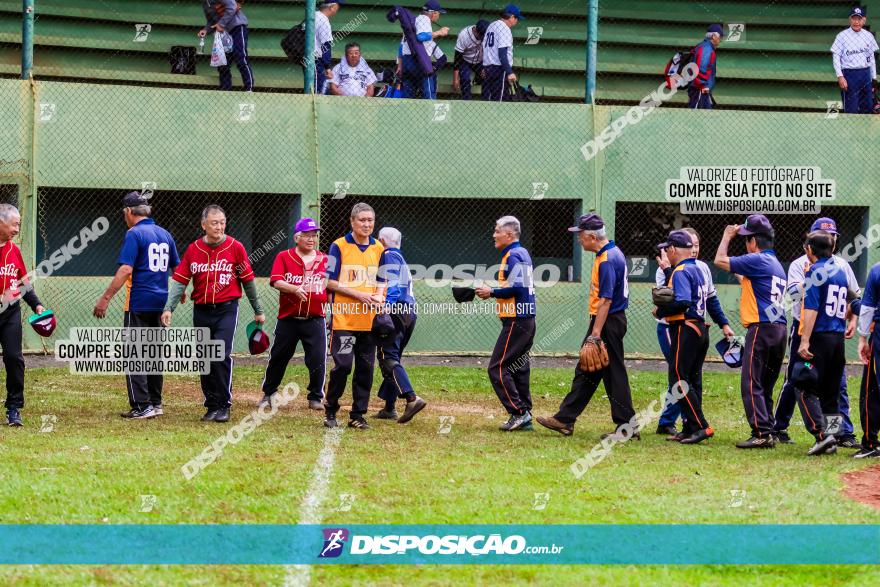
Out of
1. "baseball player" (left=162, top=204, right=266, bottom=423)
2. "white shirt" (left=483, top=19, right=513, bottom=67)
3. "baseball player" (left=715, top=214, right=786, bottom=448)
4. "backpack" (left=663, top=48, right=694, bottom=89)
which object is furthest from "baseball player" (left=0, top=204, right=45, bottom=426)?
"backpack" (left=663, top=48, right=694, bottom=89)

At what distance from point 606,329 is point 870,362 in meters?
2.12

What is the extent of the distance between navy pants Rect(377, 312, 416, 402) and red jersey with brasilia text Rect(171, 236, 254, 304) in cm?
143

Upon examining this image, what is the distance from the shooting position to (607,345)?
995 cm

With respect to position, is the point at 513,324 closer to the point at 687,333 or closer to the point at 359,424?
the point at 687,333

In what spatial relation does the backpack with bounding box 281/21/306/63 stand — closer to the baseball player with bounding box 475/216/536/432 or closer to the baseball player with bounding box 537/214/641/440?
the baseball player with bounding box 475/216/536/432

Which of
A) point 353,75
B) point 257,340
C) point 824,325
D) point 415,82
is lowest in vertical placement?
point 257,340

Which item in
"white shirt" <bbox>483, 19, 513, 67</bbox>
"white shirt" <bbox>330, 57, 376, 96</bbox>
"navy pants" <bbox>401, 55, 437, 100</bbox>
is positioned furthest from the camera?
"white shirt" <bbox>330, 57, 376, 96</bbox>

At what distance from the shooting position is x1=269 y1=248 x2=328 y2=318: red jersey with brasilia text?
10492 mm

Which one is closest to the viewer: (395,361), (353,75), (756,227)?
(756,227)

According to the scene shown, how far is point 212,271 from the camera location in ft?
33.9

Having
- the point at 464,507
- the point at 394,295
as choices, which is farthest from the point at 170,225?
the point at 464,507

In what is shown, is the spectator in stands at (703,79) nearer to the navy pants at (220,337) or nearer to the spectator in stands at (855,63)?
the spectator in stands at (855,63)

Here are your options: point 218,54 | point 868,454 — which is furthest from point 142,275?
point 218,54

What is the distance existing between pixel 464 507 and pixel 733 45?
51.5ft
